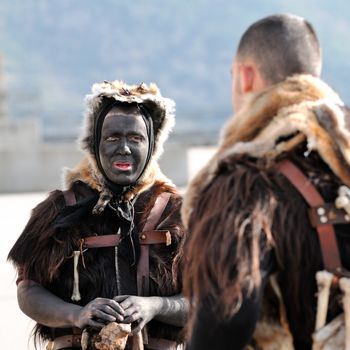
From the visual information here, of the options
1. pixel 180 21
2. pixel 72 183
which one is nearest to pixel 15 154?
pixel 72 183

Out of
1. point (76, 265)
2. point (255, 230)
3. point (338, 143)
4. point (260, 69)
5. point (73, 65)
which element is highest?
point (73, 65)

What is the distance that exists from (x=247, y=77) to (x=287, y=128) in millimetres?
238

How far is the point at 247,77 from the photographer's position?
3.00 metres

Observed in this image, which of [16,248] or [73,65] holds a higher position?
[73,65]

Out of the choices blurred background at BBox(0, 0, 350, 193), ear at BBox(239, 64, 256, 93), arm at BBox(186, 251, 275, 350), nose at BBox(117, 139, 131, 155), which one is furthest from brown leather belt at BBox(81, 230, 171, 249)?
blurred background at BBox(0, 0, 350, 193)

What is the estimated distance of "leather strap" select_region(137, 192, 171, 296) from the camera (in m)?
4.10

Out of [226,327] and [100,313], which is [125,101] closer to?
[100,313]

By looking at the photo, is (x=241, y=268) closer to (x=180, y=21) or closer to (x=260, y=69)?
(x=260, y=69)

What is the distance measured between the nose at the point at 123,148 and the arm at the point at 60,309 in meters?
0.66

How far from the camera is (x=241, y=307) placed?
2.70 metres

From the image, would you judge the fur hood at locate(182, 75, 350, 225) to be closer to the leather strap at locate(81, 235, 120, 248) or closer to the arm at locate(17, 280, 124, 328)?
the arm at locate(17, 280, 124, 328)

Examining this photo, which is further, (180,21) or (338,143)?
(180,21)

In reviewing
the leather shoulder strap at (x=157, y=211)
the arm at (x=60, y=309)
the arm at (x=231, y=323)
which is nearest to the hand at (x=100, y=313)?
the arm at (x=60, y=309)

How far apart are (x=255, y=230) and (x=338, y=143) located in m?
0.39
